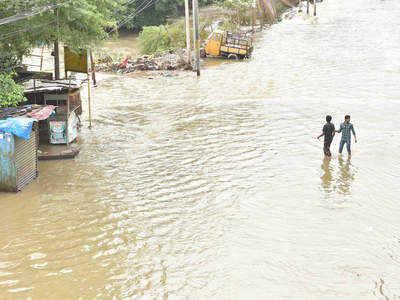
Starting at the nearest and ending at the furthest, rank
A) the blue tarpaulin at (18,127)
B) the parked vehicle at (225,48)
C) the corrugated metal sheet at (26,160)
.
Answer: the blue tarpaulin at (18,127)
the corrugated metal sheet at (26,160)
the parked vehicle at (225,48)

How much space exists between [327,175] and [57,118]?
833 centimetres

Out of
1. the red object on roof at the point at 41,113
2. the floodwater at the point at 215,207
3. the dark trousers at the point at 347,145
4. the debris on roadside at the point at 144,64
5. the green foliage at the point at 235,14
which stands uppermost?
the green foliage at the point at 235,14

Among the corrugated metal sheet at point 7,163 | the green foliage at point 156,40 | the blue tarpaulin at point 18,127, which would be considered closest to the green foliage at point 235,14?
the green foliage at point 156,40

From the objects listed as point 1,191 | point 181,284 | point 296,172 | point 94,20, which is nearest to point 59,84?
point 94,20

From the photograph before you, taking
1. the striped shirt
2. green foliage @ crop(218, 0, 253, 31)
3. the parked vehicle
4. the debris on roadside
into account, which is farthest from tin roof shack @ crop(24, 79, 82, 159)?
green foliage @ crop(218, 0, 253, 31)

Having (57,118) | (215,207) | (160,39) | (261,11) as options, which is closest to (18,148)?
(57,118)

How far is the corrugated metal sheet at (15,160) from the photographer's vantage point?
35.9ft

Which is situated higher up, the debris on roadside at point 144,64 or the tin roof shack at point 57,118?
the debris on roadside at point 144,64

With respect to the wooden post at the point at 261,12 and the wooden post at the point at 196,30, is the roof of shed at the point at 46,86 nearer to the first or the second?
the wooden post at the point at 196,30

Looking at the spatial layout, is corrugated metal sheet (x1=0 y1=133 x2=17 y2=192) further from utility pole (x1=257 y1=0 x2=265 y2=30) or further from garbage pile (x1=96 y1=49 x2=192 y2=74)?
utility pole (x1=257 y1=0 x2=265 y2=30)

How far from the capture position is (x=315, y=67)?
1098 inches

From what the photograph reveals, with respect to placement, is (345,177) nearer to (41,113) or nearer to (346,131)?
(346,131)

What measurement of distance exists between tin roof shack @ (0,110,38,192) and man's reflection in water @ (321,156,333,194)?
7.53m

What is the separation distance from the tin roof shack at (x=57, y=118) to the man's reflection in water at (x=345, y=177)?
25.7 ft
